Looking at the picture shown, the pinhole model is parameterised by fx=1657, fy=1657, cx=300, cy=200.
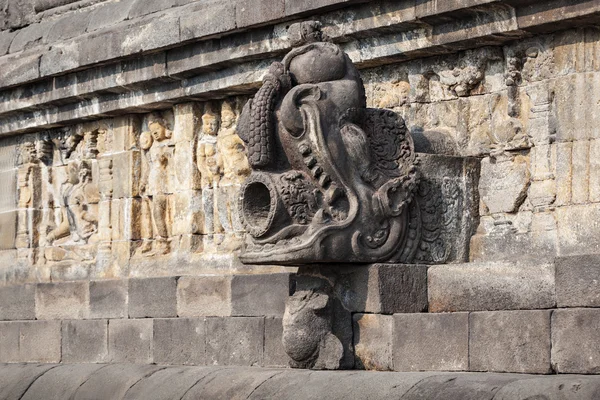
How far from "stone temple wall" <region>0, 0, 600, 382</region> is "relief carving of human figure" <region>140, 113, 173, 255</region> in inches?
0.9

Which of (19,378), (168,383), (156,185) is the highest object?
(156,185)

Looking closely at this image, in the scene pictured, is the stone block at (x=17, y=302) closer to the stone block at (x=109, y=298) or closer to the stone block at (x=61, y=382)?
the stone block at (x=109, y=298)

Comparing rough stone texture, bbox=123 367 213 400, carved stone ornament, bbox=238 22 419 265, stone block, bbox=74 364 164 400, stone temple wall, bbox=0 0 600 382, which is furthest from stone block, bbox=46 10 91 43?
carved stone ornament, bbox=238 22 419 265

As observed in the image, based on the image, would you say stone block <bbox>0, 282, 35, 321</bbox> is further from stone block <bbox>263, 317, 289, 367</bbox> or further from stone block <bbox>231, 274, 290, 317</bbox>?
stone block <bbox>263, 317, 289, 367</bbox>

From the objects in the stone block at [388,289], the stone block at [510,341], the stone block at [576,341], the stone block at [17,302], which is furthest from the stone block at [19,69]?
the stone block at [576,341]

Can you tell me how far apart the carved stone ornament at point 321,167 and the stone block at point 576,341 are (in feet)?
6.16

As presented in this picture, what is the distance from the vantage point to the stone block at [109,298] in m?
14.4

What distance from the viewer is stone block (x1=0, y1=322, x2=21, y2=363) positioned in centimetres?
1547

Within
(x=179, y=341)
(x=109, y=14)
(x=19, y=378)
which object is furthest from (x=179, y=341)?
(x=109, y=14)

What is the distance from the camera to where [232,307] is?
1311 cm

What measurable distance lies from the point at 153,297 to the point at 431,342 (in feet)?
12.3

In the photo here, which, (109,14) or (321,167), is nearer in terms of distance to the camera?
(321,167)

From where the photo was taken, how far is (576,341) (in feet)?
32.4

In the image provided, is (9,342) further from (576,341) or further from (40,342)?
(576,341)
